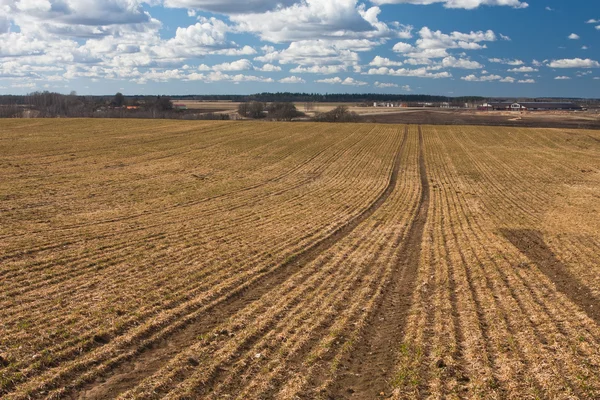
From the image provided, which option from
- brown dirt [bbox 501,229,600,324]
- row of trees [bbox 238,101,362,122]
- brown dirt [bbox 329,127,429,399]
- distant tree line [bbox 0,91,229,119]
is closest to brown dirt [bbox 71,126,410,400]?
brown dirt [bbox 329,127,429,399]

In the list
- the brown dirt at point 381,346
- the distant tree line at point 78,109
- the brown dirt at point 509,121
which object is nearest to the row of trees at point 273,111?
the distant tree line at point 78,109

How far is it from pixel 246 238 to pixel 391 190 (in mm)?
16123

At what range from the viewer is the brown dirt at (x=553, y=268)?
13.2 meters

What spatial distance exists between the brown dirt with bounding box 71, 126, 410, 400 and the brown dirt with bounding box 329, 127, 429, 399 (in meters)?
2.64

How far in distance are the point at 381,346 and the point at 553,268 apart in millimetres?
8956

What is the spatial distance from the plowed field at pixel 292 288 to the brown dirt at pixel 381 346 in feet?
0.20

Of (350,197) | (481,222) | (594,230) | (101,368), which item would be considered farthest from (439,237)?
(101,368)

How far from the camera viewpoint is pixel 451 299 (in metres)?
13.4

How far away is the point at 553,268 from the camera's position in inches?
645

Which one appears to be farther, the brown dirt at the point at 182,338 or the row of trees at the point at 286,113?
the row of trees at the point at 286,113

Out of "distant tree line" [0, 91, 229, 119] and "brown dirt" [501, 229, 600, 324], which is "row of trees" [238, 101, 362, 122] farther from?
"brown dirt" [501, 229, 600, 324]

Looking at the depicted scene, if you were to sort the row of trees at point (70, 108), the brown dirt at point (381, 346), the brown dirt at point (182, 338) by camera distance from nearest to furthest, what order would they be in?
the brown dirt at point (182, 338) → the brown dirt at point (381, 346) → the row of trees at point (70, 108)

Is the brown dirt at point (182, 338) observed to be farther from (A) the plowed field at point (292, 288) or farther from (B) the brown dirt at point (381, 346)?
(B) the brown dirt at point (381, 346)

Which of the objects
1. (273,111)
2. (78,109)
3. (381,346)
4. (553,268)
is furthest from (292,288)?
(78,109)
